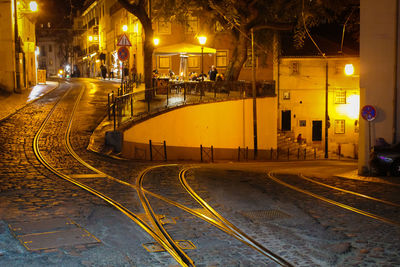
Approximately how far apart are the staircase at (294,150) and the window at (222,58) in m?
10.2

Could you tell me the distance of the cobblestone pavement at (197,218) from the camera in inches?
273

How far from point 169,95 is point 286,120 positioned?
16339 mm

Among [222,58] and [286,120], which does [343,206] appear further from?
[222,58]

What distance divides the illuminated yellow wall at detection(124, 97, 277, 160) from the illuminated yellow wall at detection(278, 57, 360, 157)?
1086 centimetres

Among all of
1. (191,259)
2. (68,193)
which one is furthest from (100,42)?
(191,259)

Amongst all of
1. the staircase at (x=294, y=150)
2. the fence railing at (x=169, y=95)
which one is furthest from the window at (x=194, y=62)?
the fence railing at (x=169, y=95)

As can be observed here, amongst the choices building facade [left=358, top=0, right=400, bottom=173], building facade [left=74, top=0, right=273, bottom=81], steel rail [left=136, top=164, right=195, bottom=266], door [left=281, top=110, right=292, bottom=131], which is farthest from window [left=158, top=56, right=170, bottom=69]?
steel rail [left=136, top=164, right=195, bottom=266]

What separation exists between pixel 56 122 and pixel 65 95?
35.4ft

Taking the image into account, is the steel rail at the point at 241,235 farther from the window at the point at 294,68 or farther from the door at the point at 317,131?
the window at the point at 294,68

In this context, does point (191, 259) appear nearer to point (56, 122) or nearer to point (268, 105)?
point (56, 122)

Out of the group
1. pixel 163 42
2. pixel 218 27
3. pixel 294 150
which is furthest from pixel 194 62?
pixel 294 150

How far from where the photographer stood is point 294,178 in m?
15.1

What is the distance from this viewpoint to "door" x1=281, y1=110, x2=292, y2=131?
40134mm

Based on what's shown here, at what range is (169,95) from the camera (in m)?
26.1
